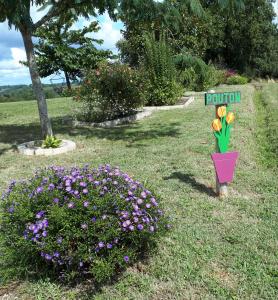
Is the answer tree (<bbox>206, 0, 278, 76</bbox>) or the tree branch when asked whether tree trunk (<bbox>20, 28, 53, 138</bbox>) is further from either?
tree (<bbox>206, 0, 278, 76</bbox>)

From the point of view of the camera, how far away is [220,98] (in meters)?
4.31

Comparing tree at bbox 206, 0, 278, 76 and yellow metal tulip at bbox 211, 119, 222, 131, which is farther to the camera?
tree at bbox 206, 0, 278, 76

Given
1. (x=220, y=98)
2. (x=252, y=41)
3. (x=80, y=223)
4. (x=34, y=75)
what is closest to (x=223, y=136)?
(x=220, y=98)

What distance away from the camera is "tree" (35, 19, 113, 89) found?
31594 mm

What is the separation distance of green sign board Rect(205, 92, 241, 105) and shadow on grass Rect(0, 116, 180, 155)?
10.8 ft

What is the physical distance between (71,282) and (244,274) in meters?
1.39

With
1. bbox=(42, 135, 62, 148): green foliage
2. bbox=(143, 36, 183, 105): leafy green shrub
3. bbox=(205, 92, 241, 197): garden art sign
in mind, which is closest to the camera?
bbox=(205, 92, 241, 197): garden art sign

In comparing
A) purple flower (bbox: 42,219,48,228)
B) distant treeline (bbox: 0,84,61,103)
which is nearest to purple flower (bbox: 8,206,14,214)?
purple flower (bbox: 42,219,48,228)

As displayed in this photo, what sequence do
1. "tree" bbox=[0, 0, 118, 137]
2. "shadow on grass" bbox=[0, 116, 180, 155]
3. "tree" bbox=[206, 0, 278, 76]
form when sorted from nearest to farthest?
"tree" bbox=[0, 0, 118, 137] → "shadow on grass" bbox=[0, 116, 180, 155] → "tree" bbox=[206, 0, 278, 76]

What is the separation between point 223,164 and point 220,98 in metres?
0.77

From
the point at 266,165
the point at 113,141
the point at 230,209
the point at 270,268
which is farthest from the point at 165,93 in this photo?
the point at 270,268

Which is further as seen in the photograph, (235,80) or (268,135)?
(235,80)

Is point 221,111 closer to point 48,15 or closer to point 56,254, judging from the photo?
point 56,254

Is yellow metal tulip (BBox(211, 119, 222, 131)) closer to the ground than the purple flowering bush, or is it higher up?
higher up
